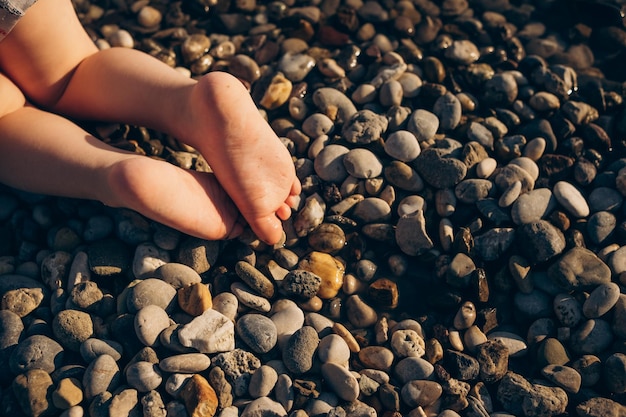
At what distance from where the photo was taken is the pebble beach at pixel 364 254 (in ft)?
6.67

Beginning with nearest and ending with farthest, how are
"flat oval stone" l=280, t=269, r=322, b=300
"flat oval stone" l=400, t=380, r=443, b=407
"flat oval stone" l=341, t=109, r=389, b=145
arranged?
"flat oval stone" l=400, t=380, r=443, b=407 → "flat oval stone" l=280, t=269, r=322, b=300 → "flat oval stone" l=341, t=109, r=389, b=145

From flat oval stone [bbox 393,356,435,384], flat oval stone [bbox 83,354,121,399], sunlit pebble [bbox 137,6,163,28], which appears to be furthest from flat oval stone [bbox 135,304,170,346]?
sunlit pebble [bbox 137,6,163,28]

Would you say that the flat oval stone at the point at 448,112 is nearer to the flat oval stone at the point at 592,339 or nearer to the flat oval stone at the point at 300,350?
the flat oval stone at the point at 592,339

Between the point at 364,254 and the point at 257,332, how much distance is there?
58cm

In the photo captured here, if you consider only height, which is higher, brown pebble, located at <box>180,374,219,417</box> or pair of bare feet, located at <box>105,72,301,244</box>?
pair of bare feet, located at <box>105,72,301,244</box>

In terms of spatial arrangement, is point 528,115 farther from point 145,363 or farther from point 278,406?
point 145,363

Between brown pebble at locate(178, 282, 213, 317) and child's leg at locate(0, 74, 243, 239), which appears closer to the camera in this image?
child's leg at locate(0, 74, 243, 239)

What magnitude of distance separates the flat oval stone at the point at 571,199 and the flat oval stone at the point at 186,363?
5.08 ft

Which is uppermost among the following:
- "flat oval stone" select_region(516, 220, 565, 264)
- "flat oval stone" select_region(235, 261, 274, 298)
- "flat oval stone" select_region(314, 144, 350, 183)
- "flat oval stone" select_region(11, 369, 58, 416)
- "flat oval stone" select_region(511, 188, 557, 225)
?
"flat oval stone" select_region(511, 188, 557, 225)

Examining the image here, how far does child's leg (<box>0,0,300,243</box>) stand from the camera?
→ 82.7 inches

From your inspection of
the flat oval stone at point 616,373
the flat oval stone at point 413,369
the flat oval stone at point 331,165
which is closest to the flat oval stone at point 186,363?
the flat oval stone at point 413,369

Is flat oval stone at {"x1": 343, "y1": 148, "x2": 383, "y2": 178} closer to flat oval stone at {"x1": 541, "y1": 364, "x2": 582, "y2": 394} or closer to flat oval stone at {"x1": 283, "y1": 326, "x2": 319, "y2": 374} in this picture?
flat oval stone at {"x1": 283, "y1": 326, "x2": 319, "y2": 374}

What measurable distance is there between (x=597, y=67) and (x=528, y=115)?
0.61m

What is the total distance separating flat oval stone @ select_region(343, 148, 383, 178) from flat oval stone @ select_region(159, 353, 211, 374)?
1.00 meters
